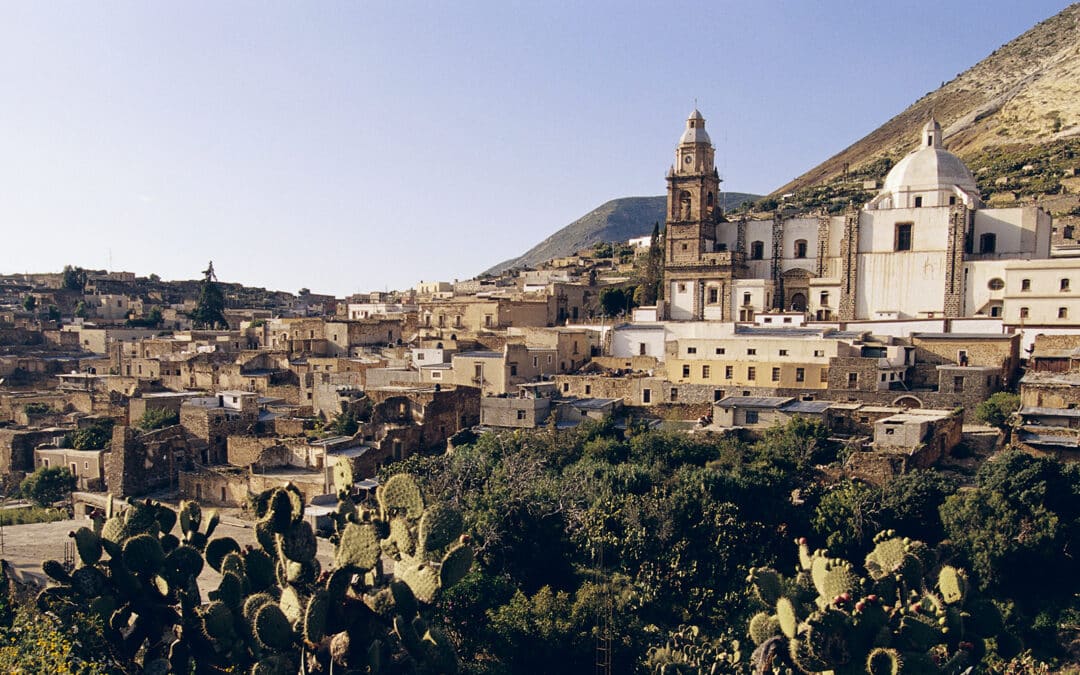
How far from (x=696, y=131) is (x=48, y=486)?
94.0 ft

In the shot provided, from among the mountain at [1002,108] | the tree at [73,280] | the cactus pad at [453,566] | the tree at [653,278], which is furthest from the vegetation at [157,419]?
the mountain at [1002,108]

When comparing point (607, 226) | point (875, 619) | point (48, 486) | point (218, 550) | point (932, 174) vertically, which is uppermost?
point (607, 226)

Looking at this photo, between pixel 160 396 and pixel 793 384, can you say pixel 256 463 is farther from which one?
pixel 793 384

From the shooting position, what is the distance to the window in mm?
34219

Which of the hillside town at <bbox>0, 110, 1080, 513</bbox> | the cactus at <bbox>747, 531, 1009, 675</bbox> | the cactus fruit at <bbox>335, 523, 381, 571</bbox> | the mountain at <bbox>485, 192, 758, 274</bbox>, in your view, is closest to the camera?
the cactus at <bbox>747, 531, 1009, 675</bbox>

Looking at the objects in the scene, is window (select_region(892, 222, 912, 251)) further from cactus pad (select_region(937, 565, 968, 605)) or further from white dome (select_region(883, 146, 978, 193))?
cactus pad (select_region(937, 565, 968, 605))

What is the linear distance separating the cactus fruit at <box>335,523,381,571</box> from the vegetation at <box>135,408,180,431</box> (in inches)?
739

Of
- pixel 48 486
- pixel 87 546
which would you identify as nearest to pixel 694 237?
pixel 48 486

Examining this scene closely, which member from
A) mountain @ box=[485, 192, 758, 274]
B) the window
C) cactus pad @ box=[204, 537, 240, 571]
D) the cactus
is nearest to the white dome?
the window

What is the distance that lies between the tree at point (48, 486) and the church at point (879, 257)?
23.2 metres

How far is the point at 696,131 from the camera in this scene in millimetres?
38094

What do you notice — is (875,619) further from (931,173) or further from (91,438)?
(931,173)

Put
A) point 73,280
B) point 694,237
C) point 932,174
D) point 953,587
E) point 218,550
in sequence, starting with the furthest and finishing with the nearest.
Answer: point 73,280
point 694,237
point 932,174
point 218,550
point 953,587

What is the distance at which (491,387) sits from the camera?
27.9m
